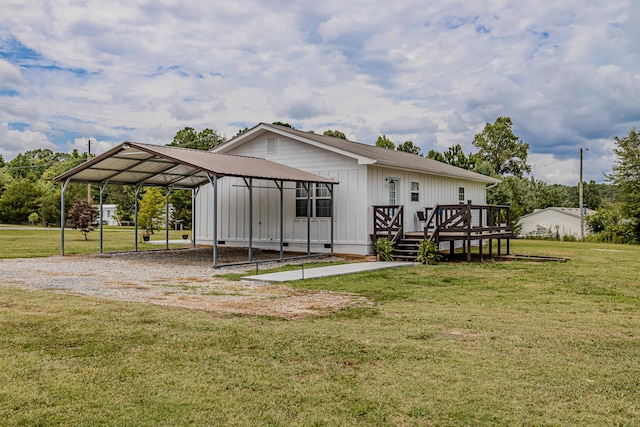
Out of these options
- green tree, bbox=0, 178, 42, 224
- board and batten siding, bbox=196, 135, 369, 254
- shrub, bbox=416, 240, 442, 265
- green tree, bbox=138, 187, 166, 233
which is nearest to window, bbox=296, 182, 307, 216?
board and batten siding, bbox=196, 135, 369, 254

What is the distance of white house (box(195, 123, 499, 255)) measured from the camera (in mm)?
16547

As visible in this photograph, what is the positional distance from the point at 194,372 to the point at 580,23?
17.2m

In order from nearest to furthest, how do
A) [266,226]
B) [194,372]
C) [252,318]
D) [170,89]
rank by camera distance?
[194,372] < [252,318] < [266,226] < [170,89]

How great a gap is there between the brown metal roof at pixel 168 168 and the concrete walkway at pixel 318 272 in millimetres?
2730

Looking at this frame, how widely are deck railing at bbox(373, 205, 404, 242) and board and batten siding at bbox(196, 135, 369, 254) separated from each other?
365 mm

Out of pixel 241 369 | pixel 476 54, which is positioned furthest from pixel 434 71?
pixel 241 369

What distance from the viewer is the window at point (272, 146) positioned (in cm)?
1858

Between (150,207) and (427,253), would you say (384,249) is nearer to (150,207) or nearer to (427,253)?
(427,253)

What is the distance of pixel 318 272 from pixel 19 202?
48.8 meters

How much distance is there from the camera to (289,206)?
59.4ft

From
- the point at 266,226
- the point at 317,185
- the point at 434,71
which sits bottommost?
the point at 266,226

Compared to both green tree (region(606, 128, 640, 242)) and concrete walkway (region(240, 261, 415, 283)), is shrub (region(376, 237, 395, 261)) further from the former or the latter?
green tree (region(606, 128, 640, 242))

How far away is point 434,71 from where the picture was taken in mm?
22281

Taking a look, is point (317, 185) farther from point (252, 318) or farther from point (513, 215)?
point (513, 215)
